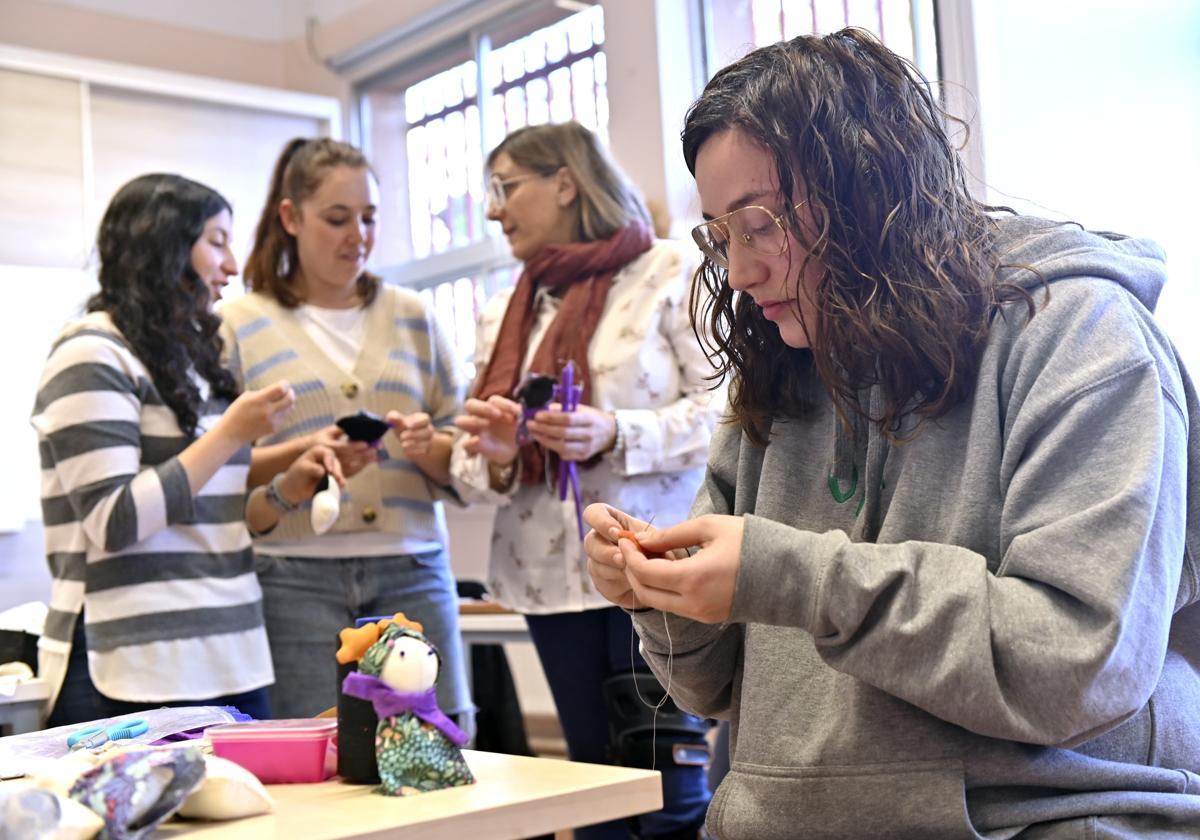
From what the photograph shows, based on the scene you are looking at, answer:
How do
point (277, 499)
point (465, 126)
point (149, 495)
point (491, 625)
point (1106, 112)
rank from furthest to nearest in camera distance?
point (465, 126)
point (491, 625)
point (1106, 112)
point (277, 499)
point (149, 495)

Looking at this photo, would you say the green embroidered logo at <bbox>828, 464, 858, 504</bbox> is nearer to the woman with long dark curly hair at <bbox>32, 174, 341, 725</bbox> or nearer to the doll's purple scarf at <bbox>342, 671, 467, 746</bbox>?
the doll's purple scarf at <bbox>342, 671, 467, 746</bbox>

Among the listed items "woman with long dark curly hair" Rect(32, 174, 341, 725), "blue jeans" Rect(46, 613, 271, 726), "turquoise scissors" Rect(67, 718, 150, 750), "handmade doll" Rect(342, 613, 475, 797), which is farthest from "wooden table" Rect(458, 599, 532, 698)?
"handmade doll" Rect(342, 613, 475, 797)

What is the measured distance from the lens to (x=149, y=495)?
1982mm

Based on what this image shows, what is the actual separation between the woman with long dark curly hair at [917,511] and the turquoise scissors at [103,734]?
1.45ft

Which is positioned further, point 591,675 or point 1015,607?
point 591,675

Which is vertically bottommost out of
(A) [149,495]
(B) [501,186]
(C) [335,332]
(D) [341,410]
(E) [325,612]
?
(E) [325,612]

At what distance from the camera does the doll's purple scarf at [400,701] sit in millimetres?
1038

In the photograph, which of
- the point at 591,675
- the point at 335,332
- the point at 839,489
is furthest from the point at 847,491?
the point at 335,332

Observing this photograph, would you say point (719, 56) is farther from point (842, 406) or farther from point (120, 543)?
point (842, 406)

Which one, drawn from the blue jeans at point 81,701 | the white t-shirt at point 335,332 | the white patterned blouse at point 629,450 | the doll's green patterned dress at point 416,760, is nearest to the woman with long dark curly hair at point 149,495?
the blue jeans at point 81,701

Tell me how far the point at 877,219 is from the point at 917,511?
25 centimetres

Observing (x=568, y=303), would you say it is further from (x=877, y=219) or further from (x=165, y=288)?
(x=877, y=219)

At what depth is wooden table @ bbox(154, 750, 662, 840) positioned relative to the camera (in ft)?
2.88

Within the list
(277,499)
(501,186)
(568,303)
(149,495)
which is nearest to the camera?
(149,495)
